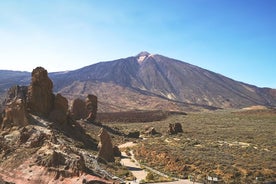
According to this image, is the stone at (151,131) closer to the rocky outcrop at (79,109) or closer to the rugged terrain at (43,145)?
the rocky outcrop at (79,109)

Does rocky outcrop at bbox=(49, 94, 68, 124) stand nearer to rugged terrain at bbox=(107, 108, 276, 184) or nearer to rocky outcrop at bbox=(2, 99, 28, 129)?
rocky outcrop at bbox=(2, 99, 28, 129)

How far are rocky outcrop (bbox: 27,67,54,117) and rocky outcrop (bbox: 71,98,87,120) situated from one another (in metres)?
31.0

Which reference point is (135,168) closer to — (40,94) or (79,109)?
(40,94)

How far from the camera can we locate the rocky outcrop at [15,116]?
30.7 metres

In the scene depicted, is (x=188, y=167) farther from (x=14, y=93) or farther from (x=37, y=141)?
(x=14, y=93)

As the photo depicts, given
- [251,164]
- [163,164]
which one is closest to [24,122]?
[163,164]

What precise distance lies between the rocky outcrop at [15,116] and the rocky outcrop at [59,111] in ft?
31.8

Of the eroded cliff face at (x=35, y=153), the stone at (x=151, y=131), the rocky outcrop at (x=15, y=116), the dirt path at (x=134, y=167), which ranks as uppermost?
the rocky outcrop at (x=15, y=116)

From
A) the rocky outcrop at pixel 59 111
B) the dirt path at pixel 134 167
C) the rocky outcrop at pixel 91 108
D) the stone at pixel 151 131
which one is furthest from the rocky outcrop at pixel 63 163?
the stone at pixel 151 131

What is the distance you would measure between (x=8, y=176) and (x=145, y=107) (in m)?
173

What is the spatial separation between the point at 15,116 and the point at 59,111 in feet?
38.5

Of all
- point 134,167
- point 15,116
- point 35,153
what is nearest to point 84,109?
point 134,167

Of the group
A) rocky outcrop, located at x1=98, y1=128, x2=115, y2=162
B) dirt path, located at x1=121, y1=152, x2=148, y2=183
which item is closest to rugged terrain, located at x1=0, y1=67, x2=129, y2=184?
rocky outcrop, located at x1=98, y1=128, x2=115, y2=162

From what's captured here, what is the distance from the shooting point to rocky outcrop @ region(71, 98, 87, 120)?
74625 millimetres
